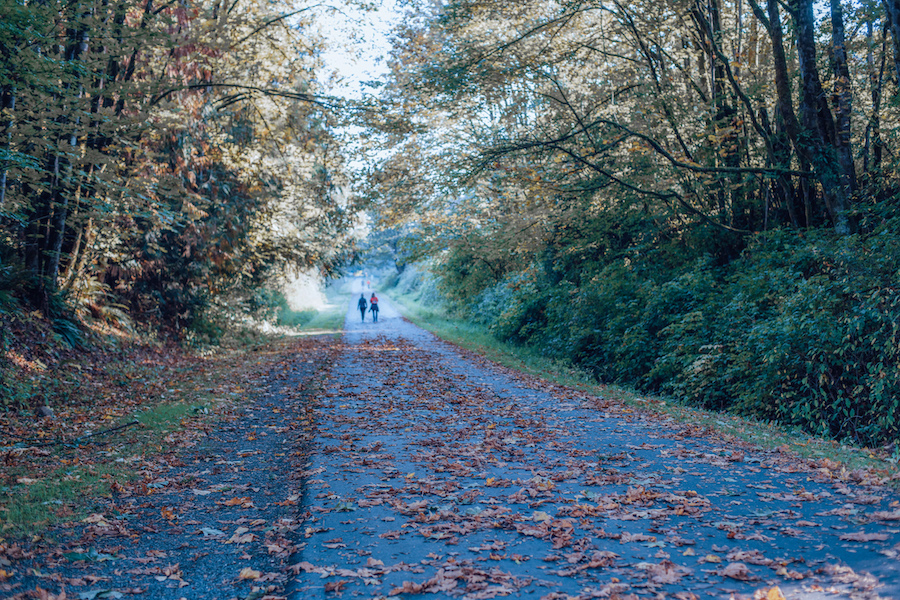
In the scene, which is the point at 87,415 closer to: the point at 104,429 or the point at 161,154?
the point at 104,429

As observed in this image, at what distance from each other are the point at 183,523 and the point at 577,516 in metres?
3.44

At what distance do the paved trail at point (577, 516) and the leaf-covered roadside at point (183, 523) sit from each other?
40 centimetres

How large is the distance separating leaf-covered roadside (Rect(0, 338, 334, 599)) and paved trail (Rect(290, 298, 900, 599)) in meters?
0.40

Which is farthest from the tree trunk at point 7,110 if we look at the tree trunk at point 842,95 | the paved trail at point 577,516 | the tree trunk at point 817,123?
the tree trunk at point 842,95

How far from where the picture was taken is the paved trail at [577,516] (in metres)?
3.95

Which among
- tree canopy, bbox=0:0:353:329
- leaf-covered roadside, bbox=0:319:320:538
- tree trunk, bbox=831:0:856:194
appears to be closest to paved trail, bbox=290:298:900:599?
leaf-covered roadside, bbox=0:319:320:538

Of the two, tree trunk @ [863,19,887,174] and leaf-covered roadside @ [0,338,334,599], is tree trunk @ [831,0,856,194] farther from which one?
leaf-covered roadside @ [0,338,334,599]

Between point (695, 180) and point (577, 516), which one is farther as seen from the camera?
point (695, 180)

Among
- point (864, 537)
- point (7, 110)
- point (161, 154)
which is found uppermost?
point (161, 154)

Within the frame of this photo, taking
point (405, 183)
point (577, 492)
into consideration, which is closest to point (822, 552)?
point (577, 492)

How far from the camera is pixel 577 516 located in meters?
5.14

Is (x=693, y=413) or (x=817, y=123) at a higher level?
(x=817, y=123)

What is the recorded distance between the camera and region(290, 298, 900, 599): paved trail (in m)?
3.95

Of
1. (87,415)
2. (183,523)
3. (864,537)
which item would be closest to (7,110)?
(87,415)
